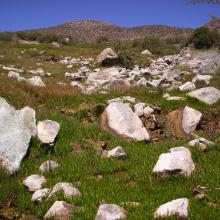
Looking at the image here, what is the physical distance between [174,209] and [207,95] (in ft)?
26.1

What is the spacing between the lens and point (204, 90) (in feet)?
47.3

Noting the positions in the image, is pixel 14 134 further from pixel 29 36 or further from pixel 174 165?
pixel 29 36

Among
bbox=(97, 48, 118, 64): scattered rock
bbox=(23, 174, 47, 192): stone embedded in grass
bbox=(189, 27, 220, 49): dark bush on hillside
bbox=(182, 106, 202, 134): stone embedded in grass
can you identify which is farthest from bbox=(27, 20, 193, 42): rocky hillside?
bbox=(23, 174, 47, 192): stone embedded in grass

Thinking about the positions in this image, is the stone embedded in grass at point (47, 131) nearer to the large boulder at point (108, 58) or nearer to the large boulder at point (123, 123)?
the large boulder at point (123, 123)

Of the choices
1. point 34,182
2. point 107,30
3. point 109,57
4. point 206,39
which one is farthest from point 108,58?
point 107,30

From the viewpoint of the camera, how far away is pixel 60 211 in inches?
273

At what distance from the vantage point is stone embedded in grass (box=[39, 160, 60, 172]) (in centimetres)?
890

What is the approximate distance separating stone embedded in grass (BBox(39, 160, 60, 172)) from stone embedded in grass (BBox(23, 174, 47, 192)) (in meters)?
0.42

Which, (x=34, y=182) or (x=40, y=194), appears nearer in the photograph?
(x=40, y=194)

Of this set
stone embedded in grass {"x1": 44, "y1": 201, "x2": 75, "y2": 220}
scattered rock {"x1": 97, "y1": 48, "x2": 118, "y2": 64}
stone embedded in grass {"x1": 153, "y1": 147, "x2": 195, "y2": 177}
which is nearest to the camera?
stone embedded in grass {"x1": 44, "y1": 201, "x2": 75, "y2": 220}

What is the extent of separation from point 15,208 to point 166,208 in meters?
2.22

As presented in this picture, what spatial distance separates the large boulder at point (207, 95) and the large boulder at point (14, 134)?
18.1ft

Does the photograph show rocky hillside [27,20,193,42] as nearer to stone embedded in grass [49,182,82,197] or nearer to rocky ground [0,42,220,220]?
rocky ground [0,42,220,220]

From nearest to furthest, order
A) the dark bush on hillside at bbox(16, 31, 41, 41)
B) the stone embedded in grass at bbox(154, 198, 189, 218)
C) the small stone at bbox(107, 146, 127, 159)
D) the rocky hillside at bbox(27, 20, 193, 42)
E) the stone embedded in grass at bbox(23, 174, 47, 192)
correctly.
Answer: the stone embedded in grass at bbox(154, 198, 189, 218), the stone embedded in grass at bbox(23, 174, 47, 192), the small stone at bbox(107, 146, 127, 159), the dark bush on hillside at bbox(16, 31, 41, 41), the rocky hillside at bbox(27, 20, 193, 42)
